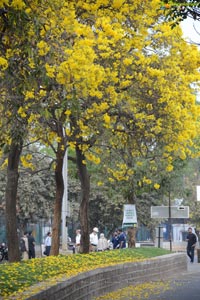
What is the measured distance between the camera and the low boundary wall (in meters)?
13.8

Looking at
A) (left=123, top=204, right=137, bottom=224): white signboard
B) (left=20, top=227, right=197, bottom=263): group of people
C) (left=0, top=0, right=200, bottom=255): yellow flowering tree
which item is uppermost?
(left=0, top=0, right=200, bottom=255): yellow flowering tree

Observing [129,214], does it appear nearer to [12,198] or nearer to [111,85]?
[12,198]

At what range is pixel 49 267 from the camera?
1777cm

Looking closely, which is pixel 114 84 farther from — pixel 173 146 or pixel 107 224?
pixel 107 224

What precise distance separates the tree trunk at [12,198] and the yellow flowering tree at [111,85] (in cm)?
86

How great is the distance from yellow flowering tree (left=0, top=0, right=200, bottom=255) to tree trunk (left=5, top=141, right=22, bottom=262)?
859 mm

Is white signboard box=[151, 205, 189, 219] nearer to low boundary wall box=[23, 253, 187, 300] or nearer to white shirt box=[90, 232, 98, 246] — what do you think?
low boundary wall box=[23, 253, 187, 300]

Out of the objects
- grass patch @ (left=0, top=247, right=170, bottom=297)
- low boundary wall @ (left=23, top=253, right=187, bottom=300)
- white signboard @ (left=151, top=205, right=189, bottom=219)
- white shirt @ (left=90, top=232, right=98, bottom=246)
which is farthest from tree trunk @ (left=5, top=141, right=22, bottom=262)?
white shirt @ (left=90, top=232, right=98, bottom=246)

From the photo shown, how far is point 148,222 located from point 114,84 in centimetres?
3106

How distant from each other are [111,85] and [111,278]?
448 centimetres

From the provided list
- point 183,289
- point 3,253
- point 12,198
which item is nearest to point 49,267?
point 12,198

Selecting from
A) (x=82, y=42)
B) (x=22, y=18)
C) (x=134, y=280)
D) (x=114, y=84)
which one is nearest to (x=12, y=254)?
(x=134, y=280)

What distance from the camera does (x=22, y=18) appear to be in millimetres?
11148

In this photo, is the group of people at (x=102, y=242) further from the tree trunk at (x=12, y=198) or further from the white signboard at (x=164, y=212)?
the tree trunk at (x=12, y=198)
